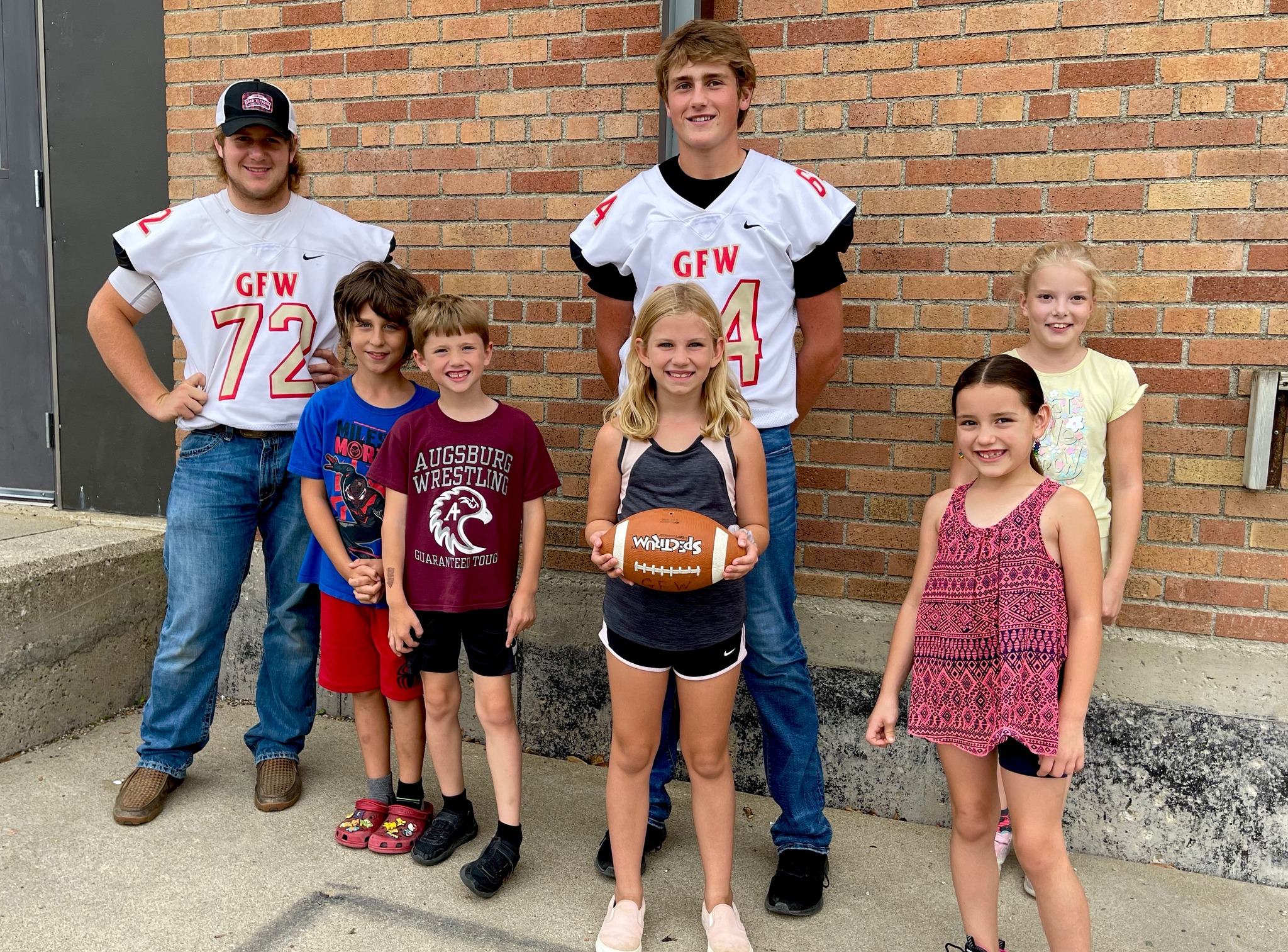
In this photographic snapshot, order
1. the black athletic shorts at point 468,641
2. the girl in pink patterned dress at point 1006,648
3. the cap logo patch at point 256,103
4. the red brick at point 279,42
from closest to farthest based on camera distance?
the girl in pink patterned dress at point 1006,648 → the black athletic shorts at point 468,641 → the cap logo patch at point 256,103 → the red brick at point 279,42

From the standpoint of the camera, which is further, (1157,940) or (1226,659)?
(1226,659)

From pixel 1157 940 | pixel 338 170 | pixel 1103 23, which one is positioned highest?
pixel 1103 23

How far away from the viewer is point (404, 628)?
10.2 ft

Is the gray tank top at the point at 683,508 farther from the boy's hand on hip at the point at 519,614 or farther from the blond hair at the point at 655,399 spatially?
the boy's hand on hip at the point at 519,614

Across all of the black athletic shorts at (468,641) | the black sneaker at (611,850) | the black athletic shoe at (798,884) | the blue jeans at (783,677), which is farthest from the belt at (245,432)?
the black athletic shoe at (798,884)

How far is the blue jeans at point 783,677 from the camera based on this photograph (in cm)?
311

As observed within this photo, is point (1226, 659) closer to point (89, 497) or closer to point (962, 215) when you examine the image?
point (962, 215)

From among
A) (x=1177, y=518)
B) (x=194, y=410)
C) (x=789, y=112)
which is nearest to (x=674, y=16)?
(x=789, y=112)

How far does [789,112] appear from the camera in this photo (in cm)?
374

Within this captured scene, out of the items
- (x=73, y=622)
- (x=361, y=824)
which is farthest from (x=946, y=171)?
(x=73, y=622)

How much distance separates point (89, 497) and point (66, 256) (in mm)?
1143

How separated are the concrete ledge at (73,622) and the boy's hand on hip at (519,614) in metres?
2.20

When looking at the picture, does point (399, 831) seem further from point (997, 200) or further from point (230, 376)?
point (997, 200)

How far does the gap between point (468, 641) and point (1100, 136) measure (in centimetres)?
257
